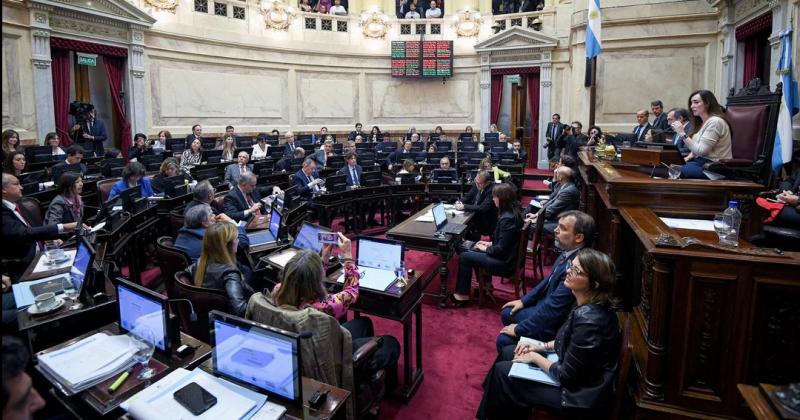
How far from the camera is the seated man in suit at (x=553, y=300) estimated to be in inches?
134

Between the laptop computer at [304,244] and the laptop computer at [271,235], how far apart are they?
456mm

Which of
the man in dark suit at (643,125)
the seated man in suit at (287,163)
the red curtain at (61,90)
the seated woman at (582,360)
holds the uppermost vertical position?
the red curtain at (61,90)

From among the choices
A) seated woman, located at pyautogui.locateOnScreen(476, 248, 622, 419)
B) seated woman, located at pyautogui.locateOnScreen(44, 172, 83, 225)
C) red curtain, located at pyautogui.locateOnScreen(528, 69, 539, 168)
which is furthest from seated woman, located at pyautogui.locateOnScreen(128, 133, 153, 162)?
red curtain, located at pyautogui.locateOnScreen(528, 69, 539, 168)

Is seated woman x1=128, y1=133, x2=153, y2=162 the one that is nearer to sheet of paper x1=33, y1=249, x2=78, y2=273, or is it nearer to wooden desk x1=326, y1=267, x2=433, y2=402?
sheet of paper x1=33, y1=249, x2=78, y2=273

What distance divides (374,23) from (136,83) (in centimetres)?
738

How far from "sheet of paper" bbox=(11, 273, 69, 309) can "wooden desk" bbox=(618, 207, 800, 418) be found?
3.53 metres

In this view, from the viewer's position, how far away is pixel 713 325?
2.43 m

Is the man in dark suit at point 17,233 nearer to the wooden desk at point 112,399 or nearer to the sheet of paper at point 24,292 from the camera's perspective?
the sheet of paper at point 24,292

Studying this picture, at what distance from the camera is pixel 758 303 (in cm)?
232

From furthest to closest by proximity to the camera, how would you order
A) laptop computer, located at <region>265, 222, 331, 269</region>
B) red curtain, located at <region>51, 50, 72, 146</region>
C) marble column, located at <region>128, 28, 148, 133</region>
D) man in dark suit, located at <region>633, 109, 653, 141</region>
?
marble column, located at <region>128, 28, 148, 133</region> → red curtain, located at <region>51, 50, 72, 146</region> → man in dark suit, located at <region>633, 109, 653, 141</region> → laptop computer, located at <region>265, 222, 331, 269</region>

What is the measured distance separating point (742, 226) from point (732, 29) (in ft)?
28.6

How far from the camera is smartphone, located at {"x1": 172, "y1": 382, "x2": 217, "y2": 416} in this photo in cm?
208

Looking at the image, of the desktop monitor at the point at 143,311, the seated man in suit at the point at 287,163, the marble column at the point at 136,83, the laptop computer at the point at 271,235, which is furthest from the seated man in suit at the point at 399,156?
the desktop monitor at the point at 143,311

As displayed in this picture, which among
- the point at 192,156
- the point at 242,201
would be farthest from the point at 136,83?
the point at 242,201
